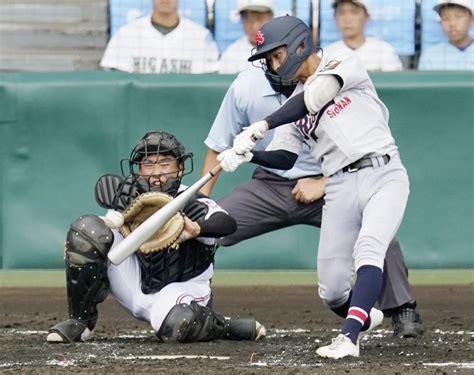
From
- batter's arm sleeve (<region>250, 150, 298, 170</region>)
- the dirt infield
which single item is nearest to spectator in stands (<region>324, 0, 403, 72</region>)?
the dirt infield

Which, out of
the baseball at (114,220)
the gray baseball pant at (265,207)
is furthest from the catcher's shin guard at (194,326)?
the gray baseball pant at (265,207)

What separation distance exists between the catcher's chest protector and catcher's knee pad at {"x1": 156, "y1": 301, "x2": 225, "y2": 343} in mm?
221

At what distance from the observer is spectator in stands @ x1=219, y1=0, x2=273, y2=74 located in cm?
895

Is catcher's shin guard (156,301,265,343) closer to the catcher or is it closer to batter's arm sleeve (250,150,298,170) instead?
the catcher

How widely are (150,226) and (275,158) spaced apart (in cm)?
73

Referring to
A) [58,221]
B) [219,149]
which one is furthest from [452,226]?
[58,221]

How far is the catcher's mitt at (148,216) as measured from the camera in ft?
18.3

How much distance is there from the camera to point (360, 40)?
29.5ft

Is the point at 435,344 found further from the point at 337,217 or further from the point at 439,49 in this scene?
the point at 439,49

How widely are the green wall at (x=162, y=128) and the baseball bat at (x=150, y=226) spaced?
3096 millimetres

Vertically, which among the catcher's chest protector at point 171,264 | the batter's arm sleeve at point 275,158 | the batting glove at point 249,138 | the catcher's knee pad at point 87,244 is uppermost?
the batting glove at point 249,138

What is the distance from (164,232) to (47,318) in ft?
5.99

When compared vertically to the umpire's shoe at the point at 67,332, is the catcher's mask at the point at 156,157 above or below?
above

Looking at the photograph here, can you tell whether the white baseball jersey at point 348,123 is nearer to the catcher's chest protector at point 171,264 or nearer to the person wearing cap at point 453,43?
the catcher's chest protector at point 171,264
